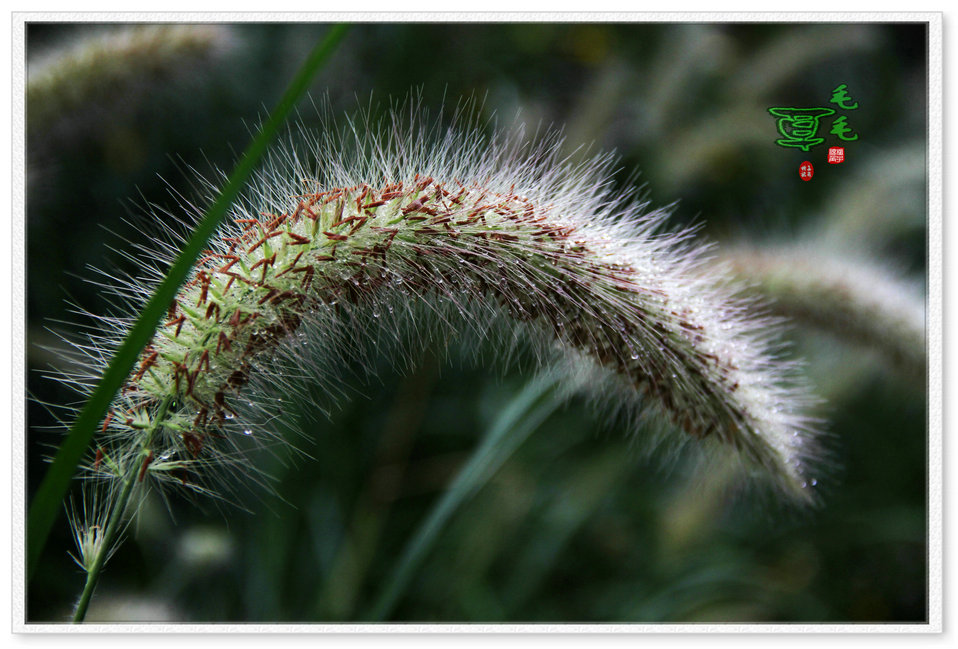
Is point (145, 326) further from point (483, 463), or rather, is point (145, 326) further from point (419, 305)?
point (483, 463)

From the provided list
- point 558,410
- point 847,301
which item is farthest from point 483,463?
point 847,301

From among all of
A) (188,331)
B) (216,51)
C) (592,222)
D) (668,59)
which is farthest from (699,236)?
(188,331)

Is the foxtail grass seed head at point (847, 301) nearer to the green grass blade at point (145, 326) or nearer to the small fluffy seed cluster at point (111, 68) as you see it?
the green grass blade at point (145, 326)

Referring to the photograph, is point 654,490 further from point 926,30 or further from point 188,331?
point 188,331

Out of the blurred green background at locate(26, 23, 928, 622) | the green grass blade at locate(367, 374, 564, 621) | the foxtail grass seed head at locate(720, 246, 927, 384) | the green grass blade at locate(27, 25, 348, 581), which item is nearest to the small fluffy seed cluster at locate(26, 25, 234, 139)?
the blurred green background at locate(26, 23, 928, 622)

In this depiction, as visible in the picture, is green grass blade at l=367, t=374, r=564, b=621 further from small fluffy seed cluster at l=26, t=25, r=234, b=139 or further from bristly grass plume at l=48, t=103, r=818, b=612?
small fluffy seed cluster at l=26, t=25, r=234, b=139

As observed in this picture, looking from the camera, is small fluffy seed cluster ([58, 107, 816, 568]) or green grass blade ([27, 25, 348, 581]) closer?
green grass blade ([27, 25, 348, 581])
